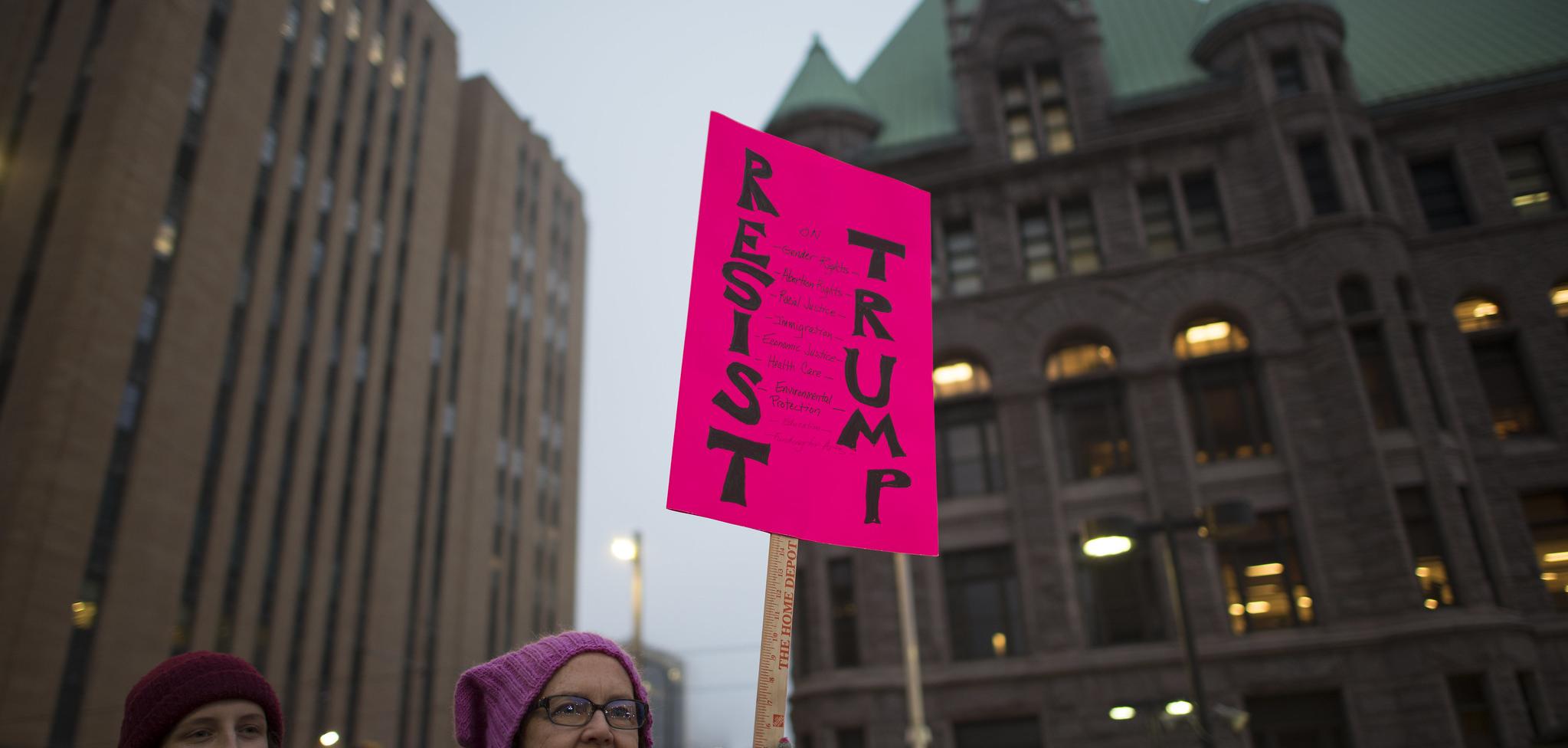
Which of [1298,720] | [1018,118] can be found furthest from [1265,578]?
[1018,118]

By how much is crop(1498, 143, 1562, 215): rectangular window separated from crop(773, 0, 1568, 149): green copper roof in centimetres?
243

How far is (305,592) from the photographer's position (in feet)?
143

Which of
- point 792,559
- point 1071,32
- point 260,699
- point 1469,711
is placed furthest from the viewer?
point 1071,32

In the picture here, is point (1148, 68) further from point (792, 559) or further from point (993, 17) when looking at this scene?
point (792, 559)

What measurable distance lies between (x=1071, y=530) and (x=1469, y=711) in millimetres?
8912

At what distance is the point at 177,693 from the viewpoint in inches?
150

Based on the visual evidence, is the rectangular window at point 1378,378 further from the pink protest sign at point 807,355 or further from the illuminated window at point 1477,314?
the pink protest sign at point 807,355

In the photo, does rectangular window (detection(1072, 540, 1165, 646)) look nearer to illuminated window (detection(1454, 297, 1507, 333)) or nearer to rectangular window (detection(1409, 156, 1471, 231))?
illuminated window (detection(1454, 297, 1507, 333))

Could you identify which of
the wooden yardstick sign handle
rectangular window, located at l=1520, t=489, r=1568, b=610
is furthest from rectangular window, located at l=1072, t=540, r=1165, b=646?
the wooden yardstick sign handle

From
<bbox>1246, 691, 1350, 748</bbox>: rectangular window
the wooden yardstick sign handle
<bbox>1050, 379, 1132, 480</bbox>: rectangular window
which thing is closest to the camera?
→ the wooden yardstick sign handle

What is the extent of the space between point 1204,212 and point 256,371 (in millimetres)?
36361

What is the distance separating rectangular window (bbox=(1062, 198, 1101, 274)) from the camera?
2827cm

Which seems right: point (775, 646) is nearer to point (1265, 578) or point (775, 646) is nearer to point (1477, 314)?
point (1265, 578)

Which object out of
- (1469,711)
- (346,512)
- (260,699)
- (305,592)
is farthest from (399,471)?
(260,699)
